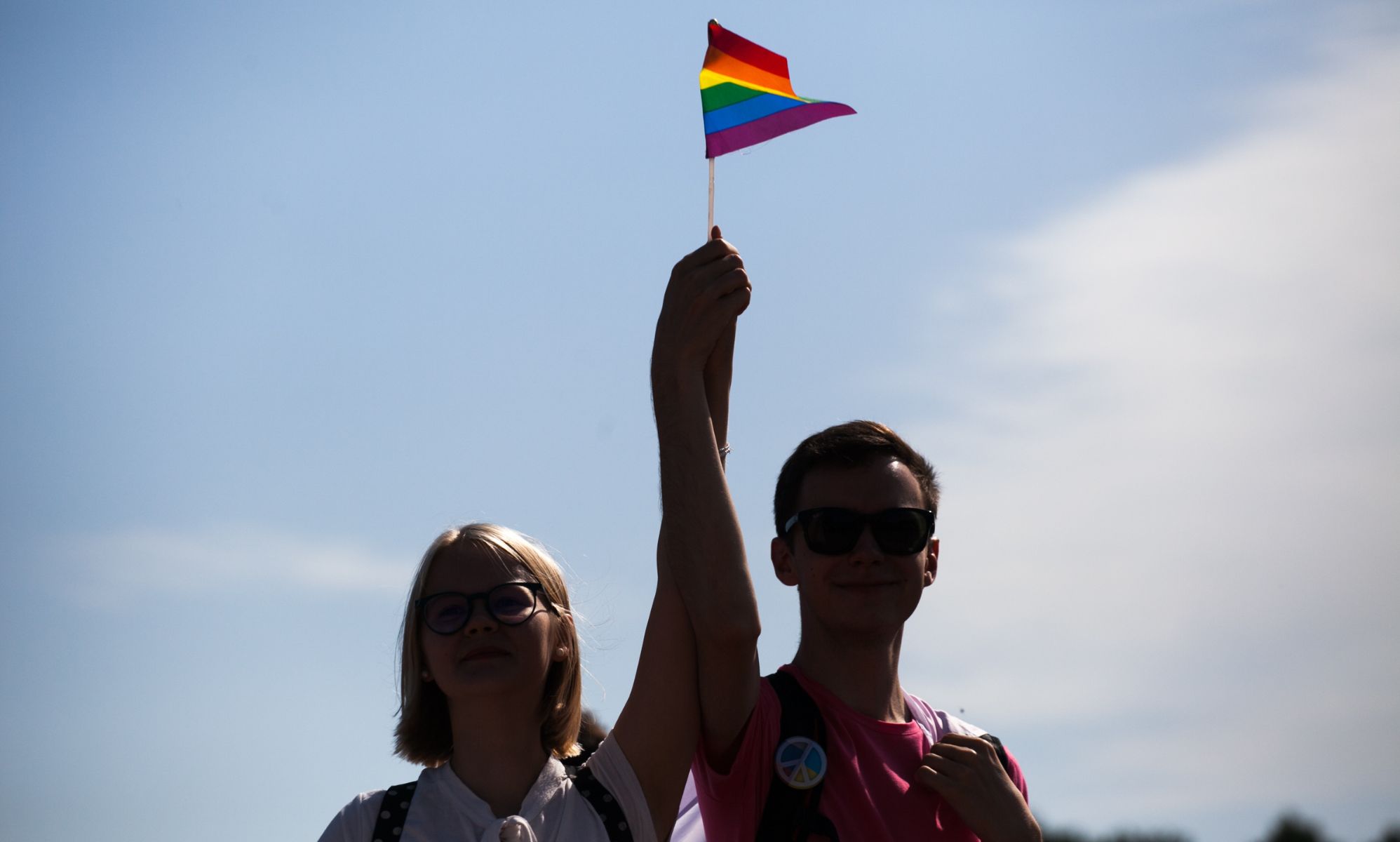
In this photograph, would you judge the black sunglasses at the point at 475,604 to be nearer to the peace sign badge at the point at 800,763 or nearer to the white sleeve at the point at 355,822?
the white sleeve at the point at 355,822

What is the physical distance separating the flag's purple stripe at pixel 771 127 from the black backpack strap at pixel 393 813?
2.18 meters

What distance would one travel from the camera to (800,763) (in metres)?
3.99

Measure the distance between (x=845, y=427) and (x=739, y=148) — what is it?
3.38 feet

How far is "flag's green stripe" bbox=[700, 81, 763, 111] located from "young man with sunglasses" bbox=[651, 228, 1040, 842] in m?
0.69

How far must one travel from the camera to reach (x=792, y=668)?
450cm

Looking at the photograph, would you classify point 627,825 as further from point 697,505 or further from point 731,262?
point 731,262

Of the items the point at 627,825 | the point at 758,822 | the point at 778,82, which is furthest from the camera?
the point at 778,82

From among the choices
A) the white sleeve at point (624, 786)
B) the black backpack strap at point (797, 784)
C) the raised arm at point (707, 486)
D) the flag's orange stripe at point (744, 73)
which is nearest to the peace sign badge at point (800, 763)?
the black backpack strap at point (797, 784)

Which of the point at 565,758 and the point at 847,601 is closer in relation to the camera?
the point at 565,758

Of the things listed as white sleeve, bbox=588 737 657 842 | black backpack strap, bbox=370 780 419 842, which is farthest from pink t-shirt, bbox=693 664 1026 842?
black backpack strap, bbox=370 780 419 842

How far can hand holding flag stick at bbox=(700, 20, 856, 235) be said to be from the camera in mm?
4484

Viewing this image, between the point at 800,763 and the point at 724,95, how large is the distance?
86.9 inches

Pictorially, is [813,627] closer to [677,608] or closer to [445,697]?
[677,608]

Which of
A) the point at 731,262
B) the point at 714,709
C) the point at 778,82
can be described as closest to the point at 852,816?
the point at 714,709
